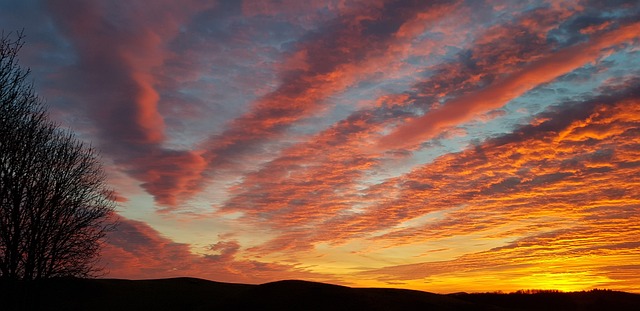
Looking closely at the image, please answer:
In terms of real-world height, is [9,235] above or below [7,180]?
below

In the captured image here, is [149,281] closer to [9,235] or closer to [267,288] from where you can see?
[267,288]

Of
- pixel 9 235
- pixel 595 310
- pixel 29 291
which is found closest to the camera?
pixel 9 235

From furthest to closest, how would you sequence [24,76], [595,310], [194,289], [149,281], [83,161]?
[149,281], [194,289], [595,310], [83,161], [24,76]

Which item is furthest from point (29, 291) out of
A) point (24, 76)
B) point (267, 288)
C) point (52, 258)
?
point (267, 288)

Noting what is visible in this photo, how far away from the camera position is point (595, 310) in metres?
56.1

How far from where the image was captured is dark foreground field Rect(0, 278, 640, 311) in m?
55.0

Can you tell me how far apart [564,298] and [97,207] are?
57.0 metres

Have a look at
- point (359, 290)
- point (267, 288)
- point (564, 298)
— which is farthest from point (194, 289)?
point (564, 298)

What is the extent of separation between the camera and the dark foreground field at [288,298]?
55031 millimetres

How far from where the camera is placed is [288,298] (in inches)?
2201

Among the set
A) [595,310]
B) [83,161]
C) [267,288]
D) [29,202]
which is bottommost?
[595,310]

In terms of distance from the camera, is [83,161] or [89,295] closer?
[83,161]

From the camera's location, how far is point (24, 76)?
1460 inches

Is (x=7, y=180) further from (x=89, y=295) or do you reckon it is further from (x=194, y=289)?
(x=194, y=289)
